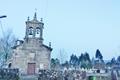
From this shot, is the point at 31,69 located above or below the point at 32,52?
below

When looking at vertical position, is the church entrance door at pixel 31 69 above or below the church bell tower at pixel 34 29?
below

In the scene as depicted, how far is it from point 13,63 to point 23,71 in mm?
2529

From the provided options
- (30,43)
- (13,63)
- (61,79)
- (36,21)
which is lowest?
(61,79)

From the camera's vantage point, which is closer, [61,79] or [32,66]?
[61,79]

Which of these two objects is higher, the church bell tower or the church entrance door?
the church bell tower

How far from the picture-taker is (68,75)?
107ft

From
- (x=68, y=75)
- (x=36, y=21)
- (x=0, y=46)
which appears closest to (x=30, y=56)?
(x=36, y=21)

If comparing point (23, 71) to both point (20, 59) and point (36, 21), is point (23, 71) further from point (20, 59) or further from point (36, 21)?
point (36, 21)

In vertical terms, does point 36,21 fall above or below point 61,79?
above

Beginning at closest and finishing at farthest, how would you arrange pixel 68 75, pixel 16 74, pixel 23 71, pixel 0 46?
pixel 16 74 < pixel 68 75 < pixel 23 71 < pixel 0 46

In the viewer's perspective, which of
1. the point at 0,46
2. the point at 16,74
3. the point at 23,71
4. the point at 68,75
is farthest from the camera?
the point at 0,46

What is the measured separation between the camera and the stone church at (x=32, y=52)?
1848 inches

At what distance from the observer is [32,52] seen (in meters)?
48.1

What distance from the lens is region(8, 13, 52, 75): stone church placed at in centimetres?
4694
